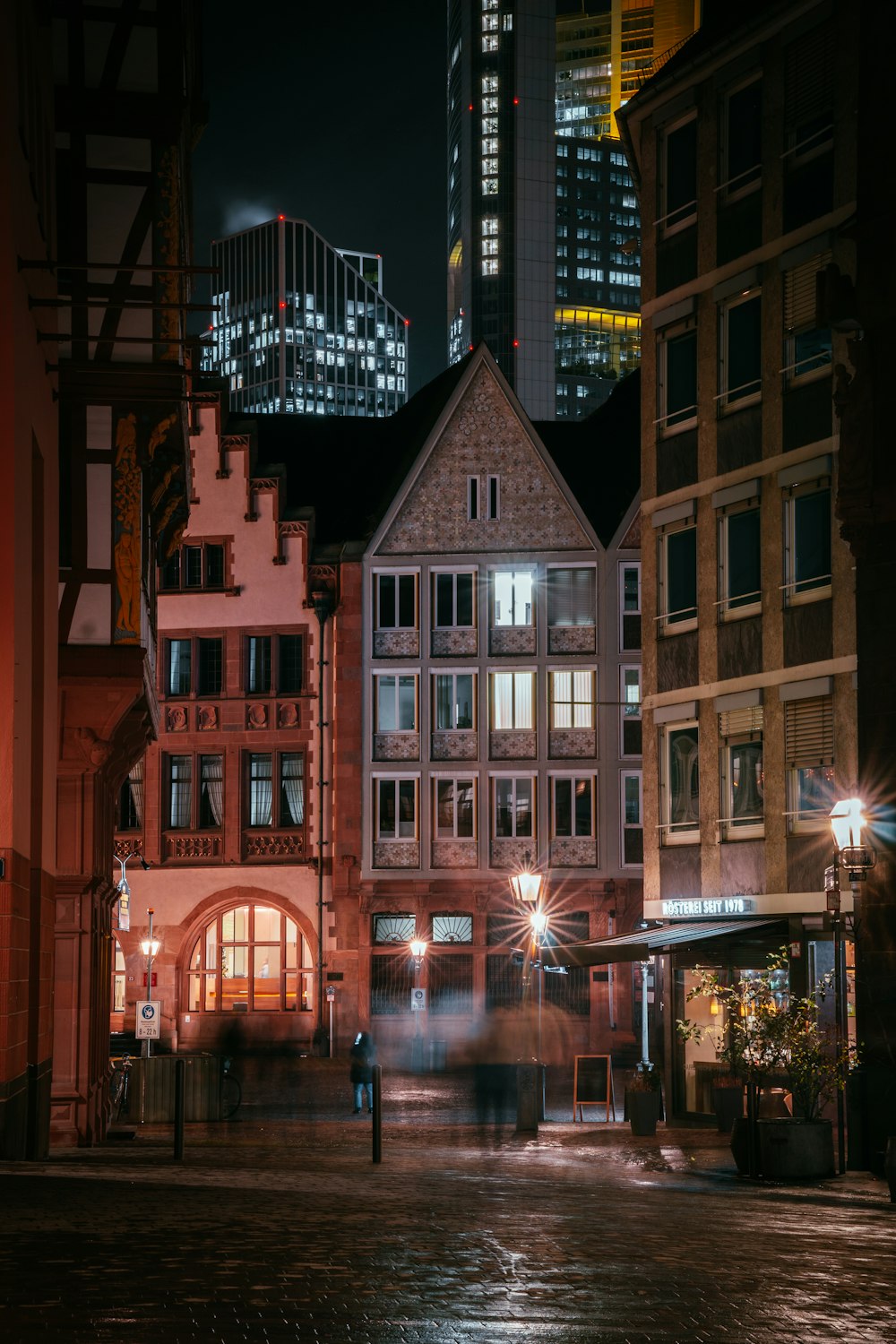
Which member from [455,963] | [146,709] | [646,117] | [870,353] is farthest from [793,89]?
[455,963]

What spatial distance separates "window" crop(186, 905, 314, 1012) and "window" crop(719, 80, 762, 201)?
1104 inches

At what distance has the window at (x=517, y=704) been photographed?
52.9 metres

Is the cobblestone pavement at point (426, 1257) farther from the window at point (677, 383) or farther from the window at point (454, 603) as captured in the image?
the window at point (454, 603)

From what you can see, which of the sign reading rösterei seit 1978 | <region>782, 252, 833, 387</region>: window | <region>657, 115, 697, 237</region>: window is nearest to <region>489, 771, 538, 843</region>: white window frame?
the sign reading rösterei seit 1978

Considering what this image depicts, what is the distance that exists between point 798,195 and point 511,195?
13764cm

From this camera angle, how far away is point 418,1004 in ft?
166

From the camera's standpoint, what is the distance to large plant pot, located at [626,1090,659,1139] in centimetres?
2686

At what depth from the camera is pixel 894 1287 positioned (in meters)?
10.6

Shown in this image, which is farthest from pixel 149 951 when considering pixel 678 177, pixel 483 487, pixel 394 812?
pixel 678 177

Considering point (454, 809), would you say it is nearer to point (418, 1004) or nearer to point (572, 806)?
point (572, 806)

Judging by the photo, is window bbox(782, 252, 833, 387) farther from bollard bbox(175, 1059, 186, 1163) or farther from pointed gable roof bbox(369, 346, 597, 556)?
pointed gable roof bbox(369, 346, 597, 556)

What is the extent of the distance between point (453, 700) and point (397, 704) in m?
1.56

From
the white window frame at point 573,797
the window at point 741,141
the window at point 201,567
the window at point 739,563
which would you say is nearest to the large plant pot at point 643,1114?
the window at point 739,563

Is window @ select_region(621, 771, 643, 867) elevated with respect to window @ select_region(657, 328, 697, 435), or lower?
lower
